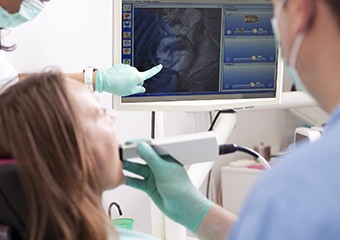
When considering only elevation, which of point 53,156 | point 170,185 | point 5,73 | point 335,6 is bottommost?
point 170,185

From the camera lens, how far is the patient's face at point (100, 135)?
1.22 metres

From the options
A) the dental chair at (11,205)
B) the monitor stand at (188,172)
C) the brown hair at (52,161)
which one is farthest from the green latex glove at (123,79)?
the dental chair at (11,205)

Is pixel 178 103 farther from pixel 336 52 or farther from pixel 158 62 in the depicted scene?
pixel 336 52

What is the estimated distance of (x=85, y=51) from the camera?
2213 mm

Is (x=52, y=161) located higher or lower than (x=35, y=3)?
lower

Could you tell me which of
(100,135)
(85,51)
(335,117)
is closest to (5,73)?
(85,51)

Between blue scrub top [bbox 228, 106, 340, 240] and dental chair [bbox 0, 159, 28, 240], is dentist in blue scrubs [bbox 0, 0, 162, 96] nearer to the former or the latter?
dental chair [bbox 0, 159, 28, 240]

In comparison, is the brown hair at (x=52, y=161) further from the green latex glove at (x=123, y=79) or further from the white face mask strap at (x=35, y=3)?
the green latex glove at (x=123, y=79)

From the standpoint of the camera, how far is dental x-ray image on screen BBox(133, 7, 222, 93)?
1875mm

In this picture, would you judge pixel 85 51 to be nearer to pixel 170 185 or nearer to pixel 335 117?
pixel 170 185

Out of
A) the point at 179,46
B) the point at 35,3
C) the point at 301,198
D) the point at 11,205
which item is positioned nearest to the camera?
the point at 301,198

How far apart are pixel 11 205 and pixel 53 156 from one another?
118 mm

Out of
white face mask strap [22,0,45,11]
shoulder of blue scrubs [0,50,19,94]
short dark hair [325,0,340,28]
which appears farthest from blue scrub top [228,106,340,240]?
shoulder of blue scrubs [0,50,19,94]

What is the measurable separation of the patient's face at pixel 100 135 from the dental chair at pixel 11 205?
178 mm
